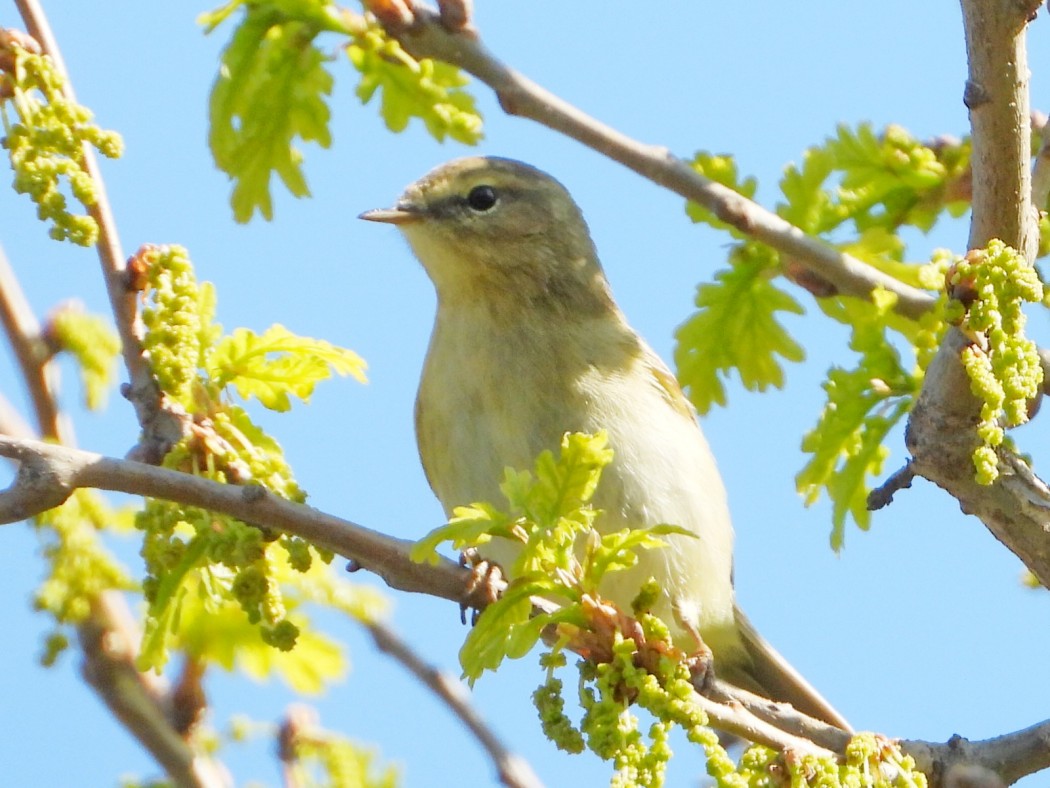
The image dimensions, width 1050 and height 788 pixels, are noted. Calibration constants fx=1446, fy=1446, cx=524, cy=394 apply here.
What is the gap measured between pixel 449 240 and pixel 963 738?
8.58 feet

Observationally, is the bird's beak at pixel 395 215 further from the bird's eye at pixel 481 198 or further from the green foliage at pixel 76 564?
the green foliage at pixel 76 564

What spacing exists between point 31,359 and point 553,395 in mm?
1571

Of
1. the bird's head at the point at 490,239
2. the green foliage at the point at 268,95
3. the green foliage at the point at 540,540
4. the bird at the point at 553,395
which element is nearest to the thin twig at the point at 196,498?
the green foliage at the point at 540,540

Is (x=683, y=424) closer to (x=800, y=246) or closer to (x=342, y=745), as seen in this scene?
(x=800, y=246)

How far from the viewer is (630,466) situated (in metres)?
4.34

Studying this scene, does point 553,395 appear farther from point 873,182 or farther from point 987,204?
point 987,204

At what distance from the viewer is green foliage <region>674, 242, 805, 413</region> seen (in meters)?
4.22

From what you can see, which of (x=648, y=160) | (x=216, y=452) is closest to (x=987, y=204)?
(x=648, y=160)

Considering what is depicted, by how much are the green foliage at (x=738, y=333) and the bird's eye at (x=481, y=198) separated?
3.72 feet

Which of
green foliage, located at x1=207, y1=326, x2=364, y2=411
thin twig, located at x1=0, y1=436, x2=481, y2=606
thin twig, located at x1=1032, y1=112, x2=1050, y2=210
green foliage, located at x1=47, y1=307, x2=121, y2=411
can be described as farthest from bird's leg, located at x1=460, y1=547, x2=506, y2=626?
thin twig, located at x1=1032, y1=112, x2=1050, y2=210

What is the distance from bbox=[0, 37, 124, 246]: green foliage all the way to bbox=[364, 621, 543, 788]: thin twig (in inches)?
60.8

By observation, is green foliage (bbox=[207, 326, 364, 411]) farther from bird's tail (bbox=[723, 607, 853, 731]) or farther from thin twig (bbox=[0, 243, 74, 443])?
bird's tail (bbox=[723, 607, 853, 731])

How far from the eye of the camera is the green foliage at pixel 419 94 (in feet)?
13.5

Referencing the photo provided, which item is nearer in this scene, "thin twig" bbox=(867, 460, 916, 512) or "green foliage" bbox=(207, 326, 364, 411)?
"thin twig" bbox=(867, 460, 916, 512)
